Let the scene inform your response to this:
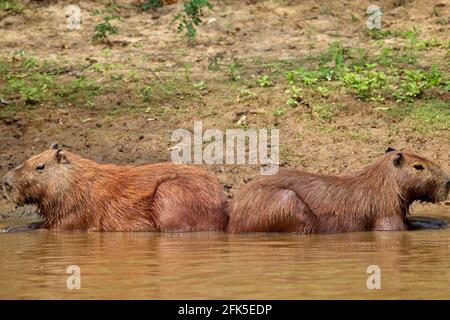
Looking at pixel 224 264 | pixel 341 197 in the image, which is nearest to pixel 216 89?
pixel 341 197

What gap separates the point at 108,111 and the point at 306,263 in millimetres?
5547

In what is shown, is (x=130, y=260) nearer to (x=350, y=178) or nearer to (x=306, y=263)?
(x=306, y=263)

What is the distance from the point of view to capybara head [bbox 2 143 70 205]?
1128cm

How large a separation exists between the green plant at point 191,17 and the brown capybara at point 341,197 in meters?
3.99

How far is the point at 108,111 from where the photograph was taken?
13414mm

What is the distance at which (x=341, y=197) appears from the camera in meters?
10.8

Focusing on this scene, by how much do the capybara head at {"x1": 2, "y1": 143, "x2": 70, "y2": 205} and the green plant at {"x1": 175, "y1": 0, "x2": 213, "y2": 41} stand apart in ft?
11.6

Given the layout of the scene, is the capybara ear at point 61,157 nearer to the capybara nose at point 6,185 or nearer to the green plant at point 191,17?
the capybara nose at point 6,185

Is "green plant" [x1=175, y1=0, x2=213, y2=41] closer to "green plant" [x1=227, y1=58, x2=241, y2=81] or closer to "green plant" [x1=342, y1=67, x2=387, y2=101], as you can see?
"green plant" [x1=227, y1=58, x2=241, y2=81]

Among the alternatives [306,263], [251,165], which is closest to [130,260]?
[306,263]

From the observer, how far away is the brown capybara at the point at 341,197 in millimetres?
10578

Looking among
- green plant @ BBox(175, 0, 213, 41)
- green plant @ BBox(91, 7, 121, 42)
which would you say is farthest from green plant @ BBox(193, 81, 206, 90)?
green plant @ BBox(91, 7, 121, 42)

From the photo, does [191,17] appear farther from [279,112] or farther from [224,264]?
[224,264]

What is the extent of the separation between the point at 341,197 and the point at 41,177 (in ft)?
9.87
